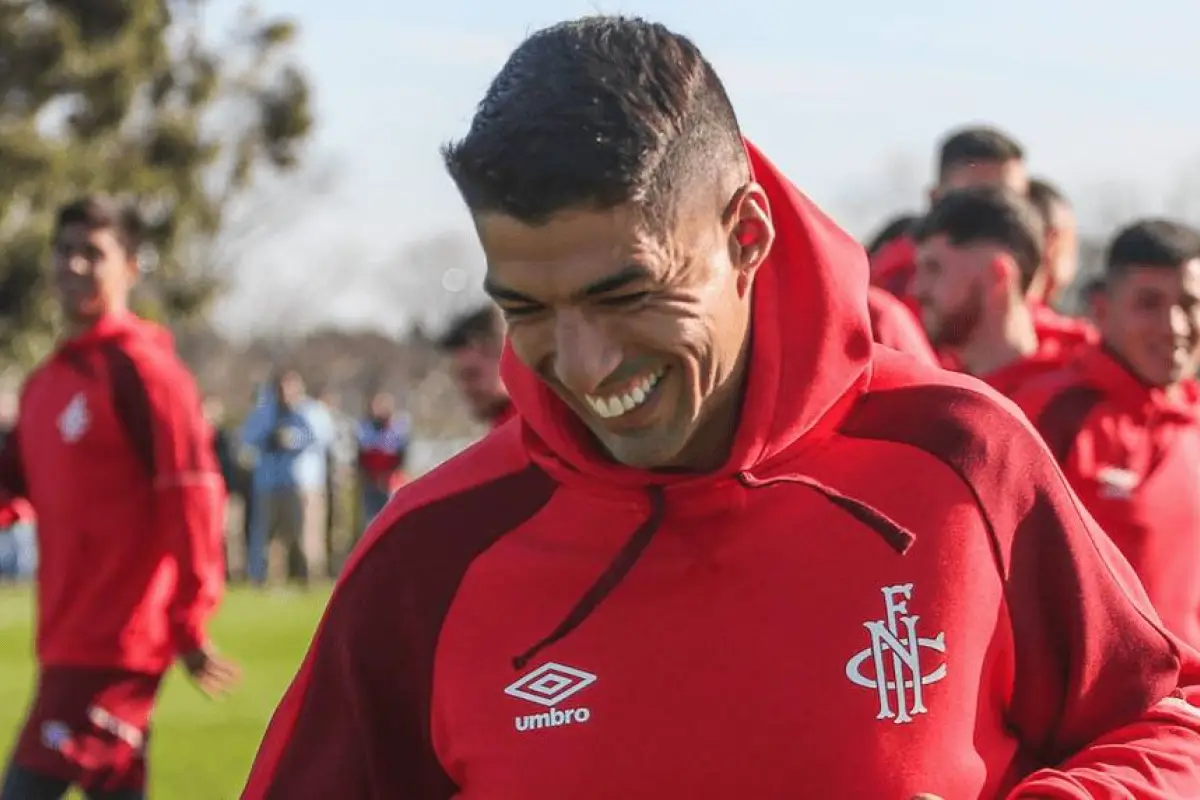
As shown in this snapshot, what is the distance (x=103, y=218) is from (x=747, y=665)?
5958 millimetres

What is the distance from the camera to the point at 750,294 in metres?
3.21

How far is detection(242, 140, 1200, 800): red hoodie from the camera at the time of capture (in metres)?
3.04

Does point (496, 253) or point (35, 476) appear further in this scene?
point (35, 476)

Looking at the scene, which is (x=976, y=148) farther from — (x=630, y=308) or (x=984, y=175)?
(x=630, y=308)

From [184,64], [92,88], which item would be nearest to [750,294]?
[92,88]

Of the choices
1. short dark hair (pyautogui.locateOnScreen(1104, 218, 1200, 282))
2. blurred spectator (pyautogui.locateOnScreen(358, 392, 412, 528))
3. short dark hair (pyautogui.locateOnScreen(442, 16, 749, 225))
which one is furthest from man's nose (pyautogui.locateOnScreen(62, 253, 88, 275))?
blurred spectator (pyautogui.locateOnScreen(358, 392, 412, 528))

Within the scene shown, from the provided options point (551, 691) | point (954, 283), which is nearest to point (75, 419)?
point (954, 283)

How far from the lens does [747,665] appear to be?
10.0 feet

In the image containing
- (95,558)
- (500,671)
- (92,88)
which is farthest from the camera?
(92,88)

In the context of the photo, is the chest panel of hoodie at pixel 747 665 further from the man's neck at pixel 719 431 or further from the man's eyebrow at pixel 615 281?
the man's eyebrow at pixel 615 281

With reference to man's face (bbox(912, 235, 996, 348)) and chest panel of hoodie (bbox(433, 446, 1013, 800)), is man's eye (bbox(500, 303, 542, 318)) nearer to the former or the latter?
chest panel of hoodie (bbox(433, 446, 1013, 800))

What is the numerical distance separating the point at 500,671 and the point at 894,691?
1.73ft

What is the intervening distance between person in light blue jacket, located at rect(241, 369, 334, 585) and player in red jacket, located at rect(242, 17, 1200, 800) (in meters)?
23.4

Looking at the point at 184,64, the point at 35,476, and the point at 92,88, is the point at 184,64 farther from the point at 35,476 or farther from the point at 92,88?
the point at 35,476
